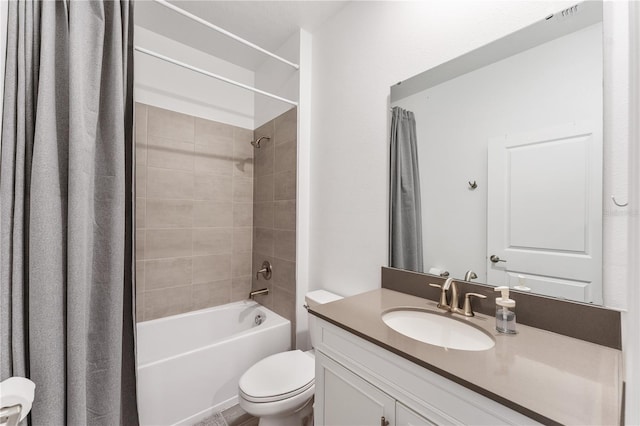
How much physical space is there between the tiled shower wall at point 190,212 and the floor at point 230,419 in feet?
2.63

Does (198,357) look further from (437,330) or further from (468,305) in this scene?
(468,305)

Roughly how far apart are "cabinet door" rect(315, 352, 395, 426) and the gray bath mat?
0.87 m

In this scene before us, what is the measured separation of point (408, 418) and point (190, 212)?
198cm

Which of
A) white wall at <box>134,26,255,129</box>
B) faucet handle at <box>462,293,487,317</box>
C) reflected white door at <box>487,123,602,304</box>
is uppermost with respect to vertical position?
white wall at <box>134,26,255,129</box>

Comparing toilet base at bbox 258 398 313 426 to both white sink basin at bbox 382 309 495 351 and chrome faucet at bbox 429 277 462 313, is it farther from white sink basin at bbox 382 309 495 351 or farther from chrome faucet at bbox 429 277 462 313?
chrome faucet at bbox 429 277 462 313

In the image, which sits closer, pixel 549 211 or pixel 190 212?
pixel 549 211

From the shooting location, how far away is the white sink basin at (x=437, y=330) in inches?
36.0

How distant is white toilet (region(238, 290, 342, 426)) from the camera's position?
48.1 inches

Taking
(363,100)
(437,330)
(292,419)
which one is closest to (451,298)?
(437,330)

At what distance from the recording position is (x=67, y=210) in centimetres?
98

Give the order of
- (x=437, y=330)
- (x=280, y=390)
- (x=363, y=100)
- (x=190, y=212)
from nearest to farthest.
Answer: (x=437, y=330) → (x=280, y=390) → (x=363, y=100) → (x=190, y=212)

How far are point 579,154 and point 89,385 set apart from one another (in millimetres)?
1953

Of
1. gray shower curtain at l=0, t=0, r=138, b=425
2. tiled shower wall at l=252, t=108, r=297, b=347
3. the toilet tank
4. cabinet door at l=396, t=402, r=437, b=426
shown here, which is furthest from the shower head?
cabinet door at l=396, t=402, r=437, b=426

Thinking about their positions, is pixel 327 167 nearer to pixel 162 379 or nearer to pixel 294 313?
pixel 294 313
